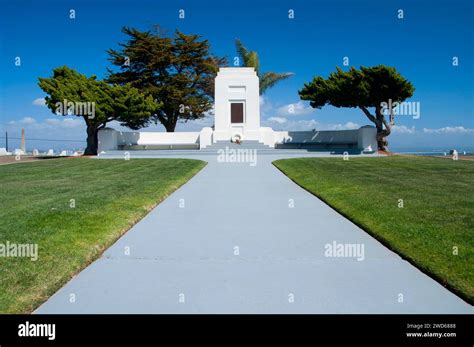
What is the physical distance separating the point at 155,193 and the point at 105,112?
2036 centimetres

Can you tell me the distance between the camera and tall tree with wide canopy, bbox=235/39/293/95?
145 feet

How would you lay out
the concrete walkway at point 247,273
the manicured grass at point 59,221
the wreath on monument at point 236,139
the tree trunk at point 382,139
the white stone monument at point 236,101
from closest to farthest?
the concrete walkway at point 247,273
the manicured grass at point 59,221
the tree trunk at point 382,139
the wreath on monument at point 236,139
the white stone monument at point 236,101

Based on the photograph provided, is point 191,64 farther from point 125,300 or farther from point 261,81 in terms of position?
point 125,300

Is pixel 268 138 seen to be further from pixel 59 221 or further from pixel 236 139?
pixel 59 221

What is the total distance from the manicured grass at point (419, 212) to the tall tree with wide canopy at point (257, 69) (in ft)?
102

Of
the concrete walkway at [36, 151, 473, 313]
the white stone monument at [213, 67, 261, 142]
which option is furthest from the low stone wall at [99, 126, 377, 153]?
the concrete walkway at [36, 151, 473, 313]

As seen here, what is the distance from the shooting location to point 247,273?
5.07 m

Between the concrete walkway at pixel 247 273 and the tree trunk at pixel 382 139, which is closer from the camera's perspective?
the concrete walkway at pixel 247 273

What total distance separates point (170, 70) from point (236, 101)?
10344mm

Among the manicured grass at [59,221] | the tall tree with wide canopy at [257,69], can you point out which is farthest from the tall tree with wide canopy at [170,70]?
the manicured grass at [59,221]

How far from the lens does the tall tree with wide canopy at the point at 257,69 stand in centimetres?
4428

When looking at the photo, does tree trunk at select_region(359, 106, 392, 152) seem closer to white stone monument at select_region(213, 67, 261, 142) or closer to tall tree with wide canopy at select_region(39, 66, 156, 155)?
white stone monument at select_region(213, 67, 261, 142)

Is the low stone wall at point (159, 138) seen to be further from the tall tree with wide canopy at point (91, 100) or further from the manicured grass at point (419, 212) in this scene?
the manicured grass at point (419, 212)

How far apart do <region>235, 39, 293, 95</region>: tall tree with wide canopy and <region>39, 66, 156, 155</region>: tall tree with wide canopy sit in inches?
598
